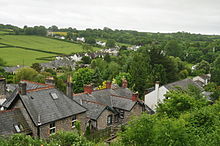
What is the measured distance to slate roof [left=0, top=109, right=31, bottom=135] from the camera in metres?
19.5

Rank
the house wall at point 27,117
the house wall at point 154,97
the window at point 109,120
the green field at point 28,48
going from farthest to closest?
the green field at point 28,48 < the house wall at point 154,97 < the window at point 109,120 < the house wall at point 27,117

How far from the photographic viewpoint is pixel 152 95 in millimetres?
41438

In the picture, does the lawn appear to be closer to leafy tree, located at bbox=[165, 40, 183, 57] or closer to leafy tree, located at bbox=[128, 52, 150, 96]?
leafy tree, located at bbox=[128, 52, 150, 96]

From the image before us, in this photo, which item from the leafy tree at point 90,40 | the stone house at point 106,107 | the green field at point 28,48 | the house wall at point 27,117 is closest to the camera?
the house wall at point 27,117

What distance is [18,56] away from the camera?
333 ft

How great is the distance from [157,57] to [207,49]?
81924 millimetres

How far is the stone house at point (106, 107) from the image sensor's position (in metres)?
28.2

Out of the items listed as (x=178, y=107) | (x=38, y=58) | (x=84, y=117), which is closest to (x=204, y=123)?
(x=178, y=107)

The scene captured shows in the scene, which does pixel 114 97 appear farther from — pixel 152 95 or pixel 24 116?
pixel 24 116

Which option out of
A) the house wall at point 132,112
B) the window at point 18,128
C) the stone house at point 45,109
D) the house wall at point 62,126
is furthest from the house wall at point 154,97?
the window at point 18,128

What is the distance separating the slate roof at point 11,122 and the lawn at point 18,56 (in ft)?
253

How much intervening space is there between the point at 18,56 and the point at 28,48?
1405 centimetres

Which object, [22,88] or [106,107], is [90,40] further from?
[22,88]

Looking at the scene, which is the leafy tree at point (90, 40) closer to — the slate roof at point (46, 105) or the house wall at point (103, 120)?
the house wall at point (103, 120)
